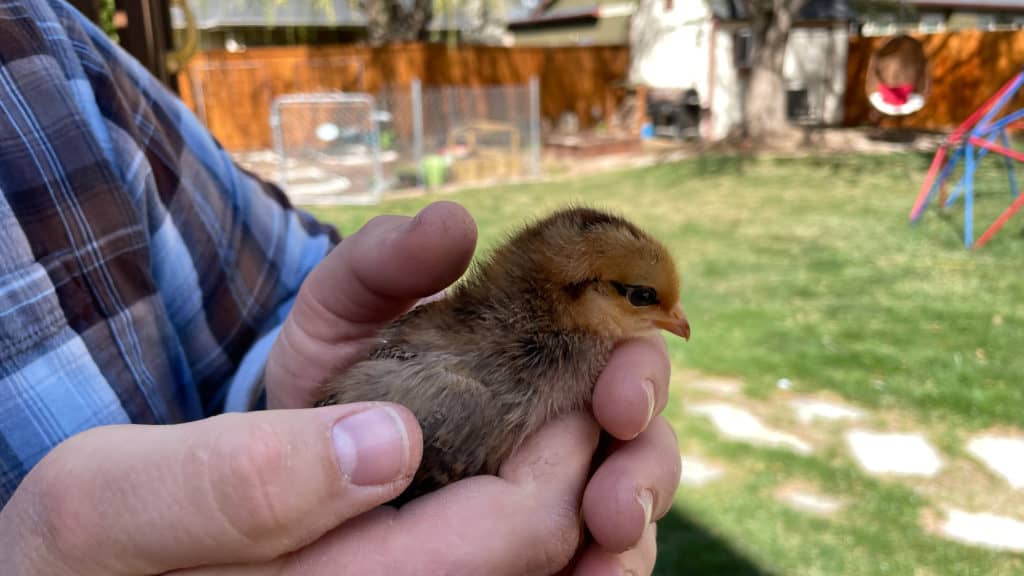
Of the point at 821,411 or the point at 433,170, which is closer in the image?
the point at 821,411

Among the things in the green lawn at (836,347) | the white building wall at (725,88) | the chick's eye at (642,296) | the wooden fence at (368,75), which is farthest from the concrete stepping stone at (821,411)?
the white building wall at (725,88)

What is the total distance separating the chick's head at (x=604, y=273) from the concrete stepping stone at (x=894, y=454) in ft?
10.6

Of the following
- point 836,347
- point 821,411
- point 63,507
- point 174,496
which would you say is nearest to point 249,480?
point 174,496

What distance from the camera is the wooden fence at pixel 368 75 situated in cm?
2006

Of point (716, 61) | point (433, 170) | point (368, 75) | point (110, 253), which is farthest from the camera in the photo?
point (716, 61)

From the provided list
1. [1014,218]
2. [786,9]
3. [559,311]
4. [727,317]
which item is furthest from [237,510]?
[786,9]

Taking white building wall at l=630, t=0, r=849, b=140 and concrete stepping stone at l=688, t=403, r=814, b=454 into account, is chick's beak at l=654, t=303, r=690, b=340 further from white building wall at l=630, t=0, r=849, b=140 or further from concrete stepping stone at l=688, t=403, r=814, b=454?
white building wall at l=630, t=0, r=849, b=140

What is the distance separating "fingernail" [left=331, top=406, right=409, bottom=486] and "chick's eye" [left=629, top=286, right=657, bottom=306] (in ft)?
2.28

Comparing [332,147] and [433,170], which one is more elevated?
[332,147]

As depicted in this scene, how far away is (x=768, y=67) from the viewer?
19062mm

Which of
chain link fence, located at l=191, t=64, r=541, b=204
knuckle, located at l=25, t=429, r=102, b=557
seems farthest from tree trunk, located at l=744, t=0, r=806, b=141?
knuckle, located at l=25, t=429, r=102, b=557

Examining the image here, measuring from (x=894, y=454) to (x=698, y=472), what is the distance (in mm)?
1159

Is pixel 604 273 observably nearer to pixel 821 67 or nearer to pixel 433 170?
pixel 433 170

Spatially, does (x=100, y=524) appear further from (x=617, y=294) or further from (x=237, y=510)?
(x=617, y=294)
